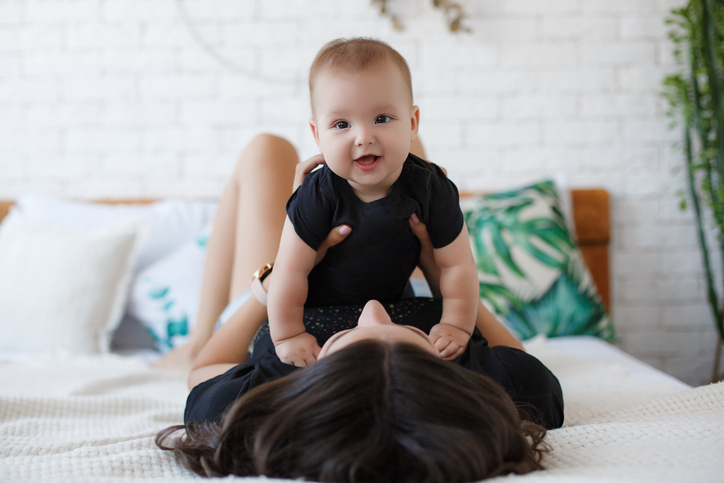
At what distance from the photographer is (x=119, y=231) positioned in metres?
1.70

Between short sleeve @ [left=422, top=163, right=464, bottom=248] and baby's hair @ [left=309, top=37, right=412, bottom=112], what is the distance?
0.51 ft

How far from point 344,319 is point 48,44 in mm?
1982

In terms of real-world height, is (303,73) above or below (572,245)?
above

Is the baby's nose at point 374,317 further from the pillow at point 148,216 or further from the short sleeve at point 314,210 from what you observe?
the pillow at point 148,216

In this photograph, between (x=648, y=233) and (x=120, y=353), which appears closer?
(x=120, y=353)

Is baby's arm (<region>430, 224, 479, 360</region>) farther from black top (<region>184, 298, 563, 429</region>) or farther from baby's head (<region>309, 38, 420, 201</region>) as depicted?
baby's head (<region>309, 38, 420, 201</region>)

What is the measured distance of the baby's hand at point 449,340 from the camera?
0.79 m

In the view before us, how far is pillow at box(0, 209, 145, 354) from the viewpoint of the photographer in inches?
60.8

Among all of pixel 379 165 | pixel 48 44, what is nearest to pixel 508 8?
pixel 379 165

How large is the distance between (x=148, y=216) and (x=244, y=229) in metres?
0.78

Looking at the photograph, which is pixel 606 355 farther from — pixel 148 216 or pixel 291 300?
pixel 148 216

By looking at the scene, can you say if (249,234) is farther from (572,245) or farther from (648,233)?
(648,233)

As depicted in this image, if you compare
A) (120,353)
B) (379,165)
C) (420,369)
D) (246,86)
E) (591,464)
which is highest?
(246,86)

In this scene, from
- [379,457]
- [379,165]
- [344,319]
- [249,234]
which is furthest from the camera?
[249,234]
